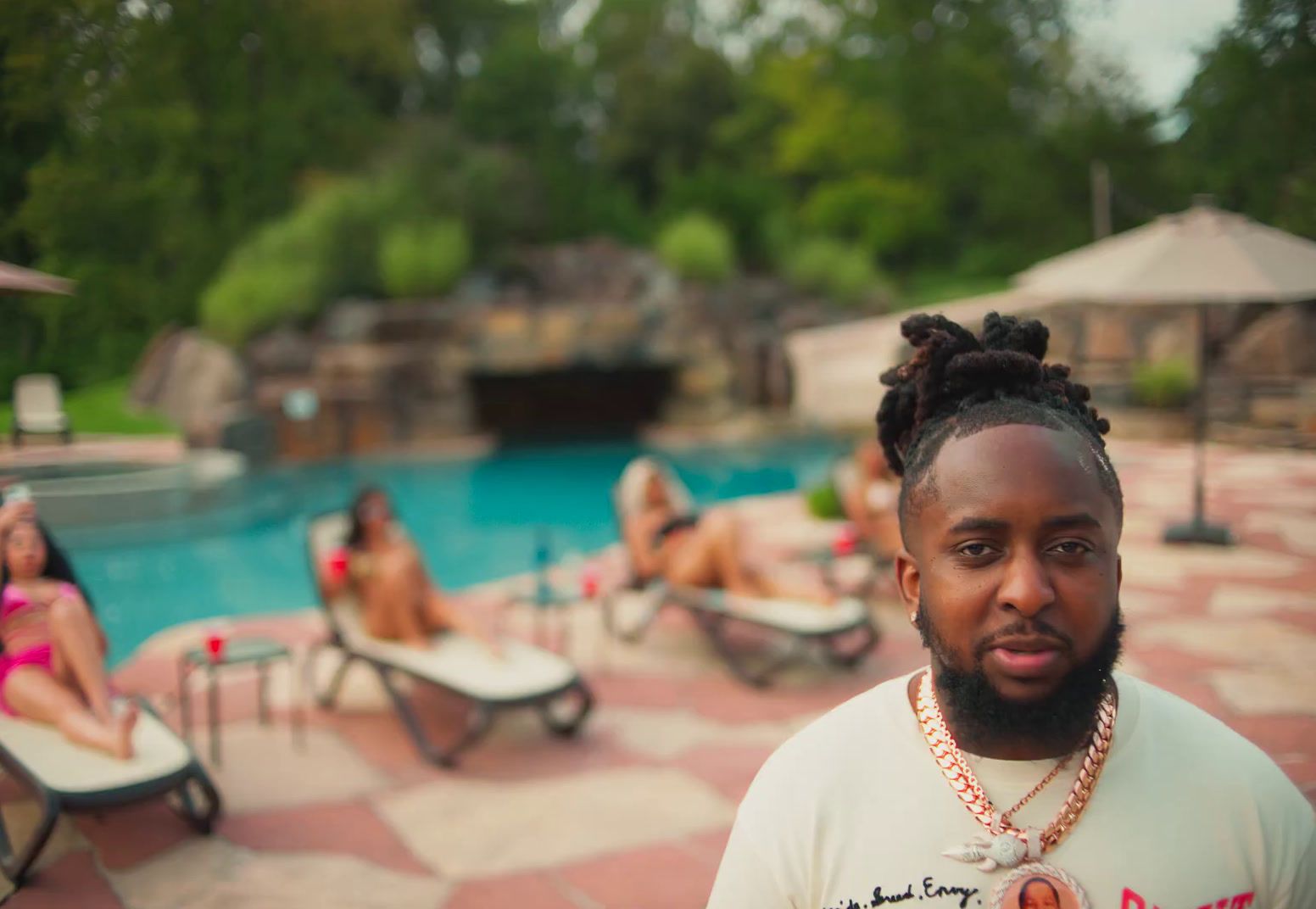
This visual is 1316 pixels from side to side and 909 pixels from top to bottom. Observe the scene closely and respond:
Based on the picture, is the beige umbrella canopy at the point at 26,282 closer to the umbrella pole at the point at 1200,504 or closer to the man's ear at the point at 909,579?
the man's ear at the point at 909,579

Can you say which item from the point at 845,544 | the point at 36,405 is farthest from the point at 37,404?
the point at 845,544

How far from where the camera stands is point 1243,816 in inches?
44.8

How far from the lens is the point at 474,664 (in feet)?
15.5

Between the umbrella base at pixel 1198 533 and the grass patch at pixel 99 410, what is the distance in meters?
5.93

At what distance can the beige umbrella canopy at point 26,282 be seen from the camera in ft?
10.5

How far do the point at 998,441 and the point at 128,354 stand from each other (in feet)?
13.4

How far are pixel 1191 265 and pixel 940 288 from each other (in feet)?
53.9

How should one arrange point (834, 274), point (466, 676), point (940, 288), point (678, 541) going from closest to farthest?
point (466, 676) → point (678, 541) → point (834, 274) → point (940, 288)

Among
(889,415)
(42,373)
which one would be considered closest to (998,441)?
(889,415)

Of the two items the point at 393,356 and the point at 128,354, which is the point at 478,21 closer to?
the point at 393,356

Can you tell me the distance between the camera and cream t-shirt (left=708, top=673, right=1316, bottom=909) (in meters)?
1.12

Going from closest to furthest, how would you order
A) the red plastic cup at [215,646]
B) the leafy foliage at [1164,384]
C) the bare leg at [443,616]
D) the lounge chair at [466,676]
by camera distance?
1. the red plastic cup at [215,646]
2. the lounge chair at [466,676]
3. the bare leg at [443,616]
4. the leafy foliage at [1164,384]

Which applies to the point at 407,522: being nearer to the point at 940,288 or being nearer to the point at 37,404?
the point at 37,404

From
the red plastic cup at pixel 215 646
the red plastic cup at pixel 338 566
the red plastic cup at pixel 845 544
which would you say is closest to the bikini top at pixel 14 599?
the red plastic cup at pixel 215 646
